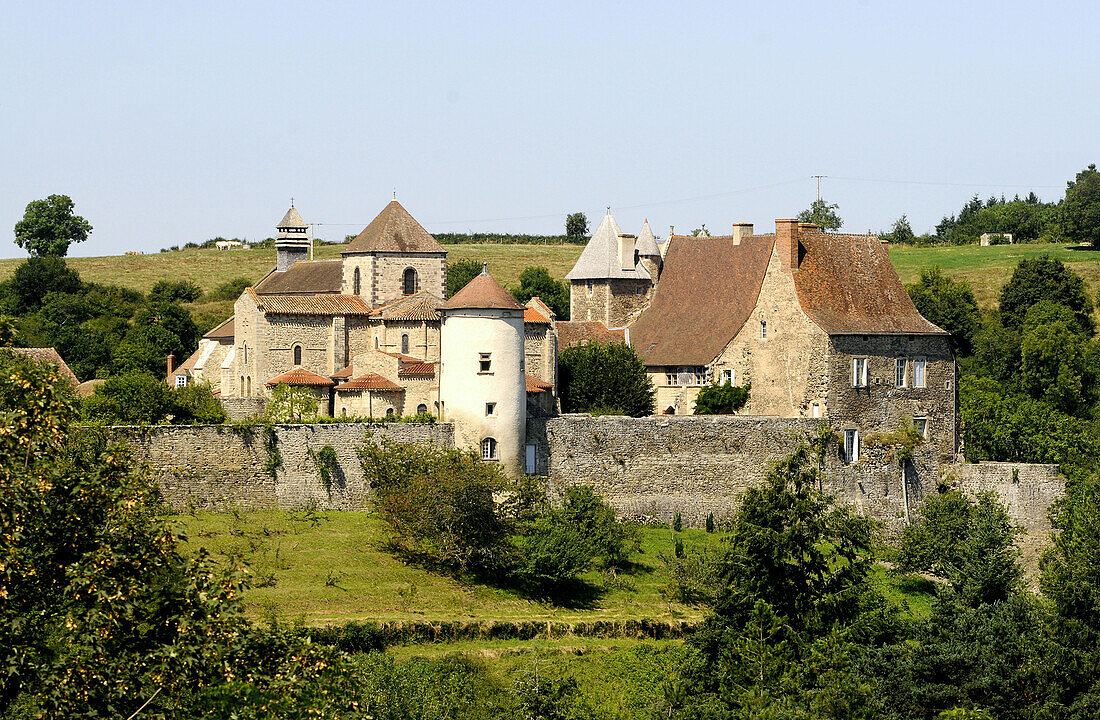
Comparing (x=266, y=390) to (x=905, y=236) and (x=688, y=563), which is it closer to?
(x=688, y=563)

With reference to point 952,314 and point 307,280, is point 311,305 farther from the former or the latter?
point 952,314

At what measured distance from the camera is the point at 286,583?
39.7 metres

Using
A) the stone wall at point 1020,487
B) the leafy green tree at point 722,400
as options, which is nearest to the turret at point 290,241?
→ the leafy green tree at point 722,400

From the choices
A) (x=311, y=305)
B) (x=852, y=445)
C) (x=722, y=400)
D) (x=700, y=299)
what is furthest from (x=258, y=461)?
(x=700, y=299)

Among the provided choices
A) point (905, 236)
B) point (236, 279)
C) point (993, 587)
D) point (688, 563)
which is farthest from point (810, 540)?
point (905, 236)

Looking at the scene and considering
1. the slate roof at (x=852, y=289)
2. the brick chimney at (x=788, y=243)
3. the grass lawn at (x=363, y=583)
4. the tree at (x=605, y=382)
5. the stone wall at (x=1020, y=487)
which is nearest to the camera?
the grass lawn at (x=363, y=583)

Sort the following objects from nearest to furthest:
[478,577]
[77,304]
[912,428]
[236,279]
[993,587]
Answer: [993,587], [478,577], [912,428], [77,304], [236,279]

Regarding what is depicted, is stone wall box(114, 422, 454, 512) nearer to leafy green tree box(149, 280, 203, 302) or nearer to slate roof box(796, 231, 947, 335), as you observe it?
slate roof box(796, 231, 947, 335)

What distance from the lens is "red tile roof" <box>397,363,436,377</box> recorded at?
175ft

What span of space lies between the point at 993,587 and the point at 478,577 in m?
14.3

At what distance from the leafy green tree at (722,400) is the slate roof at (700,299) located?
182 cm

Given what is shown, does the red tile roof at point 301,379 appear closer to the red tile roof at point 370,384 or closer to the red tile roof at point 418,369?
the red tile roof at point 370,384

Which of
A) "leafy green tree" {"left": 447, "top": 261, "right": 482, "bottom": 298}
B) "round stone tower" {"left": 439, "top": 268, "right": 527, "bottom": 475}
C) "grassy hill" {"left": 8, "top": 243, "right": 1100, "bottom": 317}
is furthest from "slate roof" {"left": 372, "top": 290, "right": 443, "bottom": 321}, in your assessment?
"grassy hill" {"left": 8, "top": 243, "right": 1100, "bottom": 317}

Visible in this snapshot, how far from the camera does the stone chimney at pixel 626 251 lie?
213 ft
